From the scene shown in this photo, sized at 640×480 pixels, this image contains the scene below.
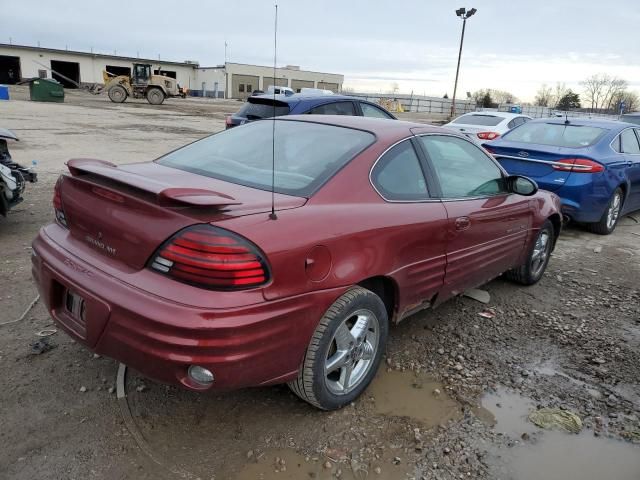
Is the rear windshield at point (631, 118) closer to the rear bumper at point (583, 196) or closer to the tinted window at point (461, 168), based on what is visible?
the rear bumper at point (583, 196)

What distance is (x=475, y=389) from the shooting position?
10.2ft

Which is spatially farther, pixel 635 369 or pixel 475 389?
pixel 635 369

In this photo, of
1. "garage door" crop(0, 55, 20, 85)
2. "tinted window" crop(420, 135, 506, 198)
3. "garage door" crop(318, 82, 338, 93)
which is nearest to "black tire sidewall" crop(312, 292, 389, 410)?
"tinted window" crop(420, 135, 506, 198)

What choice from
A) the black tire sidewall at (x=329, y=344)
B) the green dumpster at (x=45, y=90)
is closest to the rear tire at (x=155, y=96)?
the green dumpster at (x=45, y=90)

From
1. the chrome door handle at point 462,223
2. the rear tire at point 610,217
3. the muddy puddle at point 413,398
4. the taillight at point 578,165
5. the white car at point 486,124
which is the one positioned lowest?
the muddy puddle at point 413,398

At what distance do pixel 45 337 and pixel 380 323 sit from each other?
2.18 metres

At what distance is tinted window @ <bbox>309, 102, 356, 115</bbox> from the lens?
8430mm

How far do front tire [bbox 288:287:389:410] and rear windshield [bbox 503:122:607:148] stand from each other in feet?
17.1

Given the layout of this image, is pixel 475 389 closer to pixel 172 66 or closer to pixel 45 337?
pixel 45 337

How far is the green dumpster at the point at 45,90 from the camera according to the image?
1224 inches

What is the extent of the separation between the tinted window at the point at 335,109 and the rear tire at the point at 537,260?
4551 mm

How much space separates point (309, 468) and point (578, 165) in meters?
5.47

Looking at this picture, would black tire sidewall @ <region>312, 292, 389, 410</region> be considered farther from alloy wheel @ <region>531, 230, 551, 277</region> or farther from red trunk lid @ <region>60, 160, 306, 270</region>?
alloy wheel @ <region>531, 230, 551, 277</region>

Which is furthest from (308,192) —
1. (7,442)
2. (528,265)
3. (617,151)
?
(617,151)
